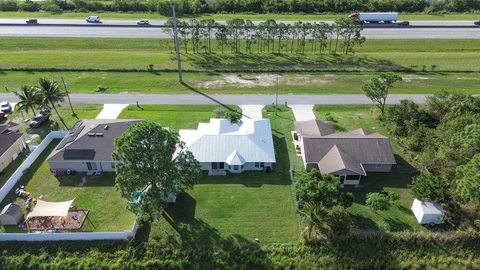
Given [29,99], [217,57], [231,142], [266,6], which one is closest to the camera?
[231,142]

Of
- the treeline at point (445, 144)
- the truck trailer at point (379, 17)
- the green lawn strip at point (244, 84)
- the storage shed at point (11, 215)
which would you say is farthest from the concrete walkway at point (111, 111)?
the truck trailer at point (379, 17)

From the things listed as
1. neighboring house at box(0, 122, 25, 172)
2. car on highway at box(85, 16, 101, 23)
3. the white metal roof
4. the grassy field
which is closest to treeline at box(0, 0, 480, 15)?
the grassy field

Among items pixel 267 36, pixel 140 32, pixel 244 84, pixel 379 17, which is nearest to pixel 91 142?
pixel 244 84

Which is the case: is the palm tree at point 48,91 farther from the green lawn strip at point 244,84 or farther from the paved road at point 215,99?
the green lawn strip at point 244,84

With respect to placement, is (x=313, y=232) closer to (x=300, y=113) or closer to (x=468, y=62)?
(x=300, y=113)

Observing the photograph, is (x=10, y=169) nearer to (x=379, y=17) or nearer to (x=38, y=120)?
(x=38, y=120)

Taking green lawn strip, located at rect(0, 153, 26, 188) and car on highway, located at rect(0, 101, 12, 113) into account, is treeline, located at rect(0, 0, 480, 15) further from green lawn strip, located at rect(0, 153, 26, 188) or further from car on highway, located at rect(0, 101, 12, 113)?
green lawn strip, located at rect(0, 153, 26, 188)
